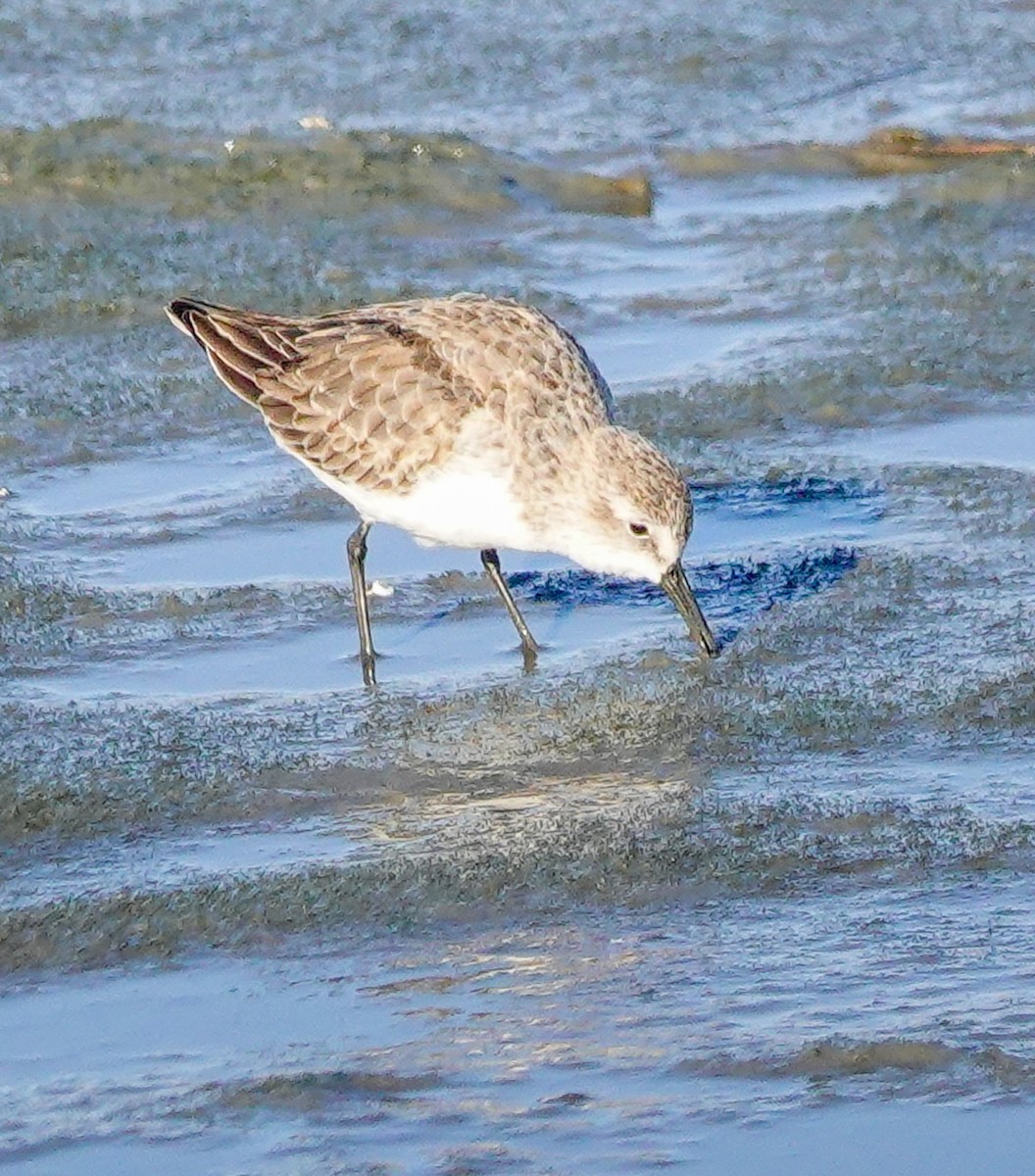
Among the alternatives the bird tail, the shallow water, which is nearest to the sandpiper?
the bird tail

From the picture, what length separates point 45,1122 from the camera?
4688 mm

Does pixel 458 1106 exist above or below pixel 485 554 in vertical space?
below

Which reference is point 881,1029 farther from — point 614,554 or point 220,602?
point 220,602

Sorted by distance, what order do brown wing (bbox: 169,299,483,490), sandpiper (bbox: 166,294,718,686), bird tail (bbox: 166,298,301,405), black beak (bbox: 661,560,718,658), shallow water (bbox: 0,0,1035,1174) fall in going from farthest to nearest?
bird tail (bbox: 166,298,301,405) → brown wing (bbox: 169,299,483,490) → sandpiper (bbox: 166,294,718,686) → black beak (bbox: 661,560,718,658) → shallow water (bbox: 0,0,1035,1174)

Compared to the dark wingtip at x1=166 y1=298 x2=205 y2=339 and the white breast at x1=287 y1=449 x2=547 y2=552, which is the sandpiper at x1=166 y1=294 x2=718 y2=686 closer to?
the white breast at x1=287 y1=449 x2=547 y2=552

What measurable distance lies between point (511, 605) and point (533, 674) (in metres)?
0.33

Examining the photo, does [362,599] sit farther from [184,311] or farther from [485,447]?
[184,311]

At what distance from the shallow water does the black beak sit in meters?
0.08

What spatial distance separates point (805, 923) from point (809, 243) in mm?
5781

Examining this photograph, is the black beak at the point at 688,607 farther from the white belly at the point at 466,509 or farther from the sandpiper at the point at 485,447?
the white belly at the point at 466,509

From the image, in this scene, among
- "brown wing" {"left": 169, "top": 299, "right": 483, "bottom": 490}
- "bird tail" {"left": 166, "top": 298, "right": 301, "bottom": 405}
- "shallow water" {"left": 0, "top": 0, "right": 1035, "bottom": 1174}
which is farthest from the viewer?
"bird tail" {"left": 166, "top": 298, "right": 301, "bottom": 405}

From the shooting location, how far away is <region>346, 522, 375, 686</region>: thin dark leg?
276 inches

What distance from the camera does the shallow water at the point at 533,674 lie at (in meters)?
4.86

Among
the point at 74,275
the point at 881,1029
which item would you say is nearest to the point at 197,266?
the point at 74,275
